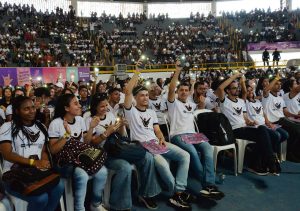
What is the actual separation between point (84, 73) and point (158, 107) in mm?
10370

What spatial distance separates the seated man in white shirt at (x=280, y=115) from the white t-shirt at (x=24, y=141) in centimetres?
399

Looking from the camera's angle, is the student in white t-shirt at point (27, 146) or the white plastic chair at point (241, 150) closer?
the student in white t-shirt at point (27, 146)

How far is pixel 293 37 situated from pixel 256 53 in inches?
152

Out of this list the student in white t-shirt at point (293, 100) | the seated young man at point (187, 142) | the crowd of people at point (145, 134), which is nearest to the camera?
the crowd of people at point (145, 134)

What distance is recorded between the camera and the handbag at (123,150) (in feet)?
10.9

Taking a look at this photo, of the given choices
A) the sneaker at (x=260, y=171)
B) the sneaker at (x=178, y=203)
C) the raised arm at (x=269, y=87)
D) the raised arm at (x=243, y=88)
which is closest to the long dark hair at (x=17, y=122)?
the sneaker at (x=178, y=203)

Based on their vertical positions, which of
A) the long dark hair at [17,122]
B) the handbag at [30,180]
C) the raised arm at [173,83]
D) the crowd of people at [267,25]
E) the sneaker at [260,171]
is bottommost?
the sneaker at [260,171]

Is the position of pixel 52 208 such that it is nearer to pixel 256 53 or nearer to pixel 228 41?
pixel 256 53

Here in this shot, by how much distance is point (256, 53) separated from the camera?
22984 millimetres

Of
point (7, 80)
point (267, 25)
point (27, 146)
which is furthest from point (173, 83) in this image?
point (267, 25)

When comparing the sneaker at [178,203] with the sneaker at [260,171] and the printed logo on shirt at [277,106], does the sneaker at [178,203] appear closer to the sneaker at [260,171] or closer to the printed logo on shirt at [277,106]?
the sneaker at [260,171]

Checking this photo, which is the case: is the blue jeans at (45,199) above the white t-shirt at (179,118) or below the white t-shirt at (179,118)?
below

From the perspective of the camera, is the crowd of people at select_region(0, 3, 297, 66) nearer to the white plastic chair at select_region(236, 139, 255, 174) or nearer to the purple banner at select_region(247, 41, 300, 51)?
the purple banner at select_region(247, 41, 300, 51)

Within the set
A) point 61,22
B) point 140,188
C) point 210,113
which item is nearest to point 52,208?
point 140,188
